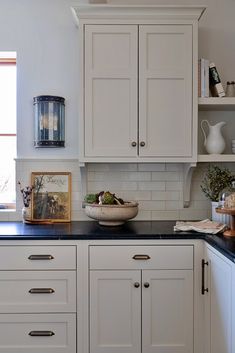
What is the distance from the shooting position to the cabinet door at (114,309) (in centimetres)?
227

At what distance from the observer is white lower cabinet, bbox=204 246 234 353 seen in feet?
5.88

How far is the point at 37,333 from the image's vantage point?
226cm

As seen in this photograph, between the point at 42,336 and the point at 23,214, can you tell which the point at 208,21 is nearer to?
the point at 23,214

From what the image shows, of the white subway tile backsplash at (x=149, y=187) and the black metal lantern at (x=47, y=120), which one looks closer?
the black metal lantern at (x=47, y=120)

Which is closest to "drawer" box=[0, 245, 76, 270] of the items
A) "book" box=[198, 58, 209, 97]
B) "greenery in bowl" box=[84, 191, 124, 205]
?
"greenery in bowl" box=[84, 191, 124, 205]

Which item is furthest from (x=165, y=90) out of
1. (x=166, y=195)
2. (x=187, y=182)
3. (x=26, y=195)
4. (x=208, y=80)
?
(x=26, y=195)

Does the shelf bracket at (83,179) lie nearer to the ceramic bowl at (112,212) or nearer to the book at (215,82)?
the ceramic bowl at (112,212)

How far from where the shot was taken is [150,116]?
2.54 m

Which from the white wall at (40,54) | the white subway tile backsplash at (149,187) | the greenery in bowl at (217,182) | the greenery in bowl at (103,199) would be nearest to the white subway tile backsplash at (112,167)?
the white subway tile backsplash at (149,187)

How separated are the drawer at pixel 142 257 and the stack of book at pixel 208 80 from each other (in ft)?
3.58

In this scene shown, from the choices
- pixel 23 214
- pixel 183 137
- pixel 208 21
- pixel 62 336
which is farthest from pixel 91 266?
pixel 208 21

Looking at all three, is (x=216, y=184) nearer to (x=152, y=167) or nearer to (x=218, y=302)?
(x=152, y=167)

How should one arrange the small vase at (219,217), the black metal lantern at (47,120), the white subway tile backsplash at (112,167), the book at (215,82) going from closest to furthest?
the small vase at (219,217) → the book at (215,82) → the black metal lantern at (47,120) → the white subway tile backsplash at (112,167)

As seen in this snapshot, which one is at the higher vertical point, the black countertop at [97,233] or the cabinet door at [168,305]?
the black countertop at [97,233]
